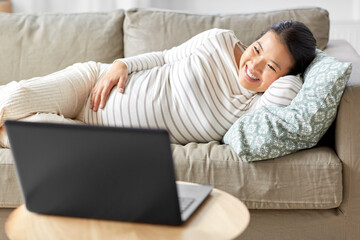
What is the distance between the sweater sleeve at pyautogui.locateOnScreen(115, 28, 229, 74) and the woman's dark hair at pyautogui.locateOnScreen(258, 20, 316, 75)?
27 centimetres

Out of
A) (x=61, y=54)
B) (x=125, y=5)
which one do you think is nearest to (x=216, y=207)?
(x=61, y=54)

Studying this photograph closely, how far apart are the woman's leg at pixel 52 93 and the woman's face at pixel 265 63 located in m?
0.58

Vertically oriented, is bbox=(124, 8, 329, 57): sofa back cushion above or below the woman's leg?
above

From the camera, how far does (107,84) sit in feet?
6.74

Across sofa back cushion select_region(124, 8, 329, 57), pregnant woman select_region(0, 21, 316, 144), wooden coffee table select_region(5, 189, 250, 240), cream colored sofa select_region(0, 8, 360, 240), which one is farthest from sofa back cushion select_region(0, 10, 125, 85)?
wooden coffee table select_region(5, 189, 250, 240)

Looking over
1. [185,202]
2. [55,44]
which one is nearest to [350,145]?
[185,202]

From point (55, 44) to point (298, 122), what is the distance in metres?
1.10

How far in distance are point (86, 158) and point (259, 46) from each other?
→ 1.02m

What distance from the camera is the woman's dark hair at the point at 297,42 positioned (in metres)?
1.93

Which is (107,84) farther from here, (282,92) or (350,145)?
(350,145)

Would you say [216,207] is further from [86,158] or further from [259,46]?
[259,46]

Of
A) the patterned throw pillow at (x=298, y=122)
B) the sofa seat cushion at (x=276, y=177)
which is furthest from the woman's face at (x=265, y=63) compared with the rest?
the sofa seat cushion at (x=276, y=177)

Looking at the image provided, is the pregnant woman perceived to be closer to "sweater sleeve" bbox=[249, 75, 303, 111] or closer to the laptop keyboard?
"sweater sleeve" bbox=[249, 75, 303, 111]

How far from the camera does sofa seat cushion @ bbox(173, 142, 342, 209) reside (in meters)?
1.75
